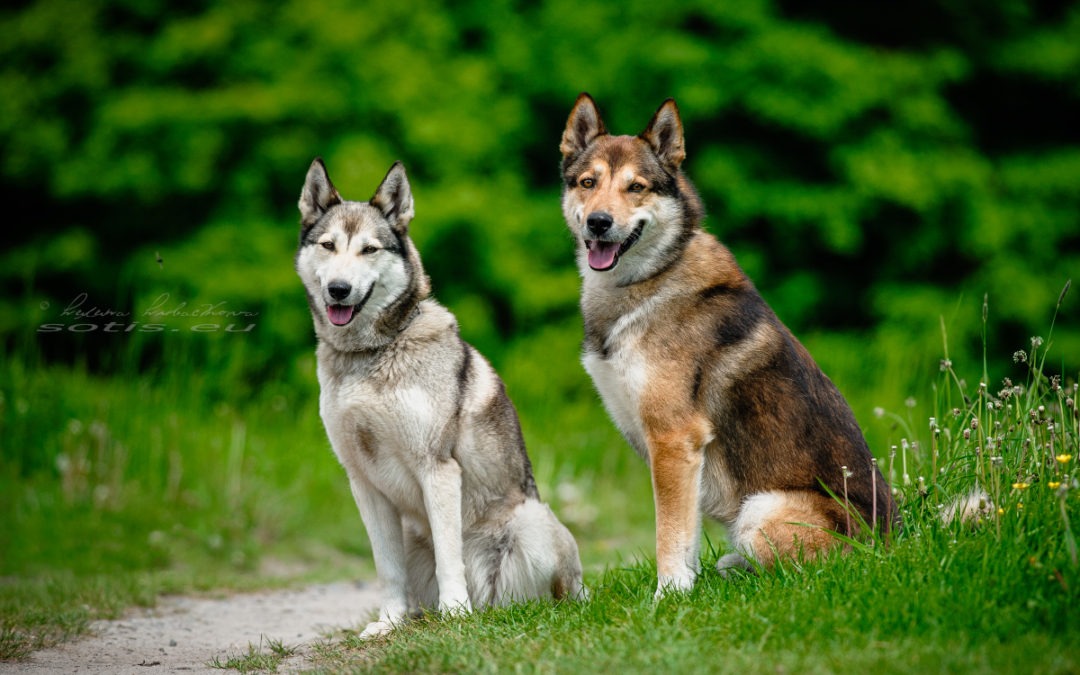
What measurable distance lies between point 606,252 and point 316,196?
141cm

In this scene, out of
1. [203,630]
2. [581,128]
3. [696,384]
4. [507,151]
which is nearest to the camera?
[696,384]

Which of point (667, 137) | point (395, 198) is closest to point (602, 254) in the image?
point (667, 137)

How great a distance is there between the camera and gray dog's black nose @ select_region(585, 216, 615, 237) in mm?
4238

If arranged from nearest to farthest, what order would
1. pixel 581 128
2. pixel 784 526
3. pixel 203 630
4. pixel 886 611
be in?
pixel 886 611, pixel 784 526, pixel 581 128, pixel 203 630

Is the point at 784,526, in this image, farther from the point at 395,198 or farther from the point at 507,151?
the point at 507,151

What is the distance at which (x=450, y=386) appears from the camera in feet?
14.5

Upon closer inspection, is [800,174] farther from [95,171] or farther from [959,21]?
[95,171]

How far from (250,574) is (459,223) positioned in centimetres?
508

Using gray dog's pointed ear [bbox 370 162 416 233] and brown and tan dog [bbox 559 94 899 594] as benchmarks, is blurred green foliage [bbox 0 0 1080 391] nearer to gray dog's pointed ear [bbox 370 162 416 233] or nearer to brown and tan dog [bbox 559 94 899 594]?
gray dog's pointed ear [bbox 370 162 416 233]

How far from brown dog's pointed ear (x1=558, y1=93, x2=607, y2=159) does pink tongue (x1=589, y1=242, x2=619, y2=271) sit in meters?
0.64

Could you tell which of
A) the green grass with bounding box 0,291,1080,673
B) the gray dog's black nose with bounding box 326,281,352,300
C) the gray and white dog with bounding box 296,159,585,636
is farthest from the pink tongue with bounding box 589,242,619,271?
the green grass with bounding box 0,291,1080,673

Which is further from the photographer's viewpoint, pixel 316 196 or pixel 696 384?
pixel 316 196

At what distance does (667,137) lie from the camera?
4.55 meters

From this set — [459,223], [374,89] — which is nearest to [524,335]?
[459,223]
